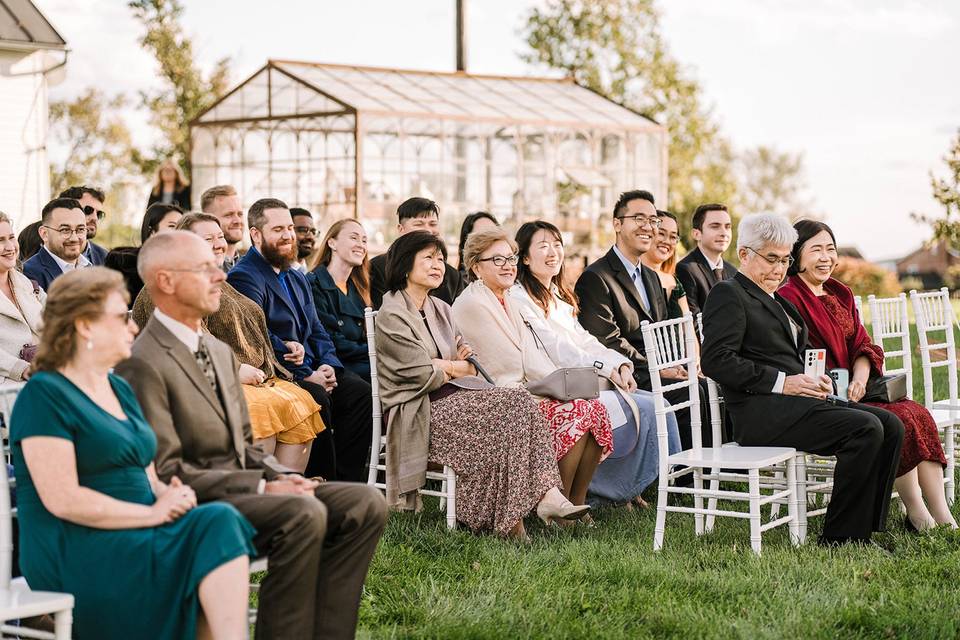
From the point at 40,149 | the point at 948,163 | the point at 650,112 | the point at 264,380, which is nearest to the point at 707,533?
the point at 264,380

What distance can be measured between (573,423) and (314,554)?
2.84 m

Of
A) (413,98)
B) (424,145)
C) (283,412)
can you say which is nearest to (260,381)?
(283,412)

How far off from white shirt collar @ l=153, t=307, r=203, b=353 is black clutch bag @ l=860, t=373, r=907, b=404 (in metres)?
3.85

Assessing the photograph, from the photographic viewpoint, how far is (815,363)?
5.89m

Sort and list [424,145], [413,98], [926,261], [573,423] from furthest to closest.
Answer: [926,261]
[424,145]
[413,98]
[573,423]

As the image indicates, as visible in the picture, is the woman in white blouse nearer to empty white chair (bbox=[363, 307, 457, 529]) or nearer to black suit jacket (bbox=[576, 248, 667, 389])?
black suit jacket (bbox=[576, 248, 667, 389])

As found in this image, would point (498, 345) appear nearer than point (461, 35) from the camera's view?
Yes

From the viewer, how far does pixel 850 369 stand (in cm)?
645

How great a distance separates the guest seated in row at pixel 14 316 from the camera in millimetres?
5461

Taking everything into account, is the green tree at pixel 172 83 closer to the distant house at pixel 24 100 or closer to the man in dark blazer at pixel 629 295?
the distant house at pixel 24 100

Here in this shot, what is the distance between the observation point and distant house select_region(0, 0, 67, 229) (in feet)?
54.3

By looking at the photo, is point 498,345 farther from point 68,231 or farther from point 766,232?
point 68,231

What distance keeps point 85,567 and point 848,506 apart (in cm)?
365

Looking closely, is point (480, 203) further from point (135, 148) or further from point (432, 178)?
point (135, 148)
